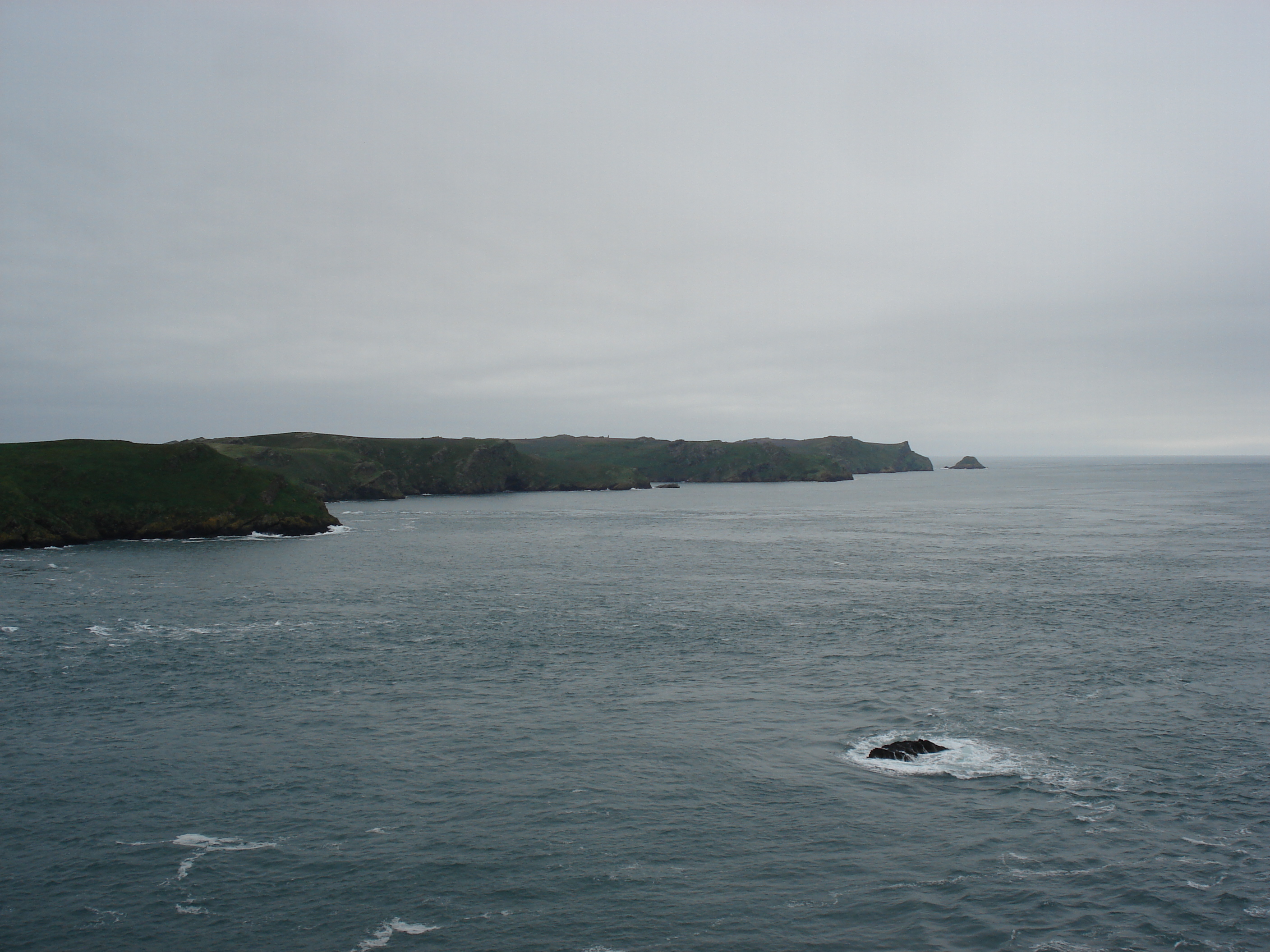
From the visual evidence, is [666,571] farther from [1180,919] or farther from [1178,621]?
[1180,919]

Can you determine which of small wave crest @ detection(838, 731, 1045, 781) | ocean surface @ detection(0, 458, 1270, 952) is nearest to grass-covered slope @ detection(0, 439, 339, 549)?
ocean surface @ detection(0, 458, 1270, 952)

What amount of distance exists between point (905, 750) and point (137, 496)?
138 meters

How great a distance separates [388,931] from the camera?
979 inches

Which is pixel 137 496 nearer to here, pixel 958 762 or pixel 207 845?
pixel 207 845

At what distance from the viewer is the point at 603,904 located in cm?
2634

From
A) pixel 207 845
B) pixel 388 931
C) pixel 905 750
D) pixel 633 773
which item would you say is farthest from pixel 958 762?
pixel 207 845

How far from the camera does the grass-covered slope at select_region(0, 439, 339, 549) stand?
404 feet

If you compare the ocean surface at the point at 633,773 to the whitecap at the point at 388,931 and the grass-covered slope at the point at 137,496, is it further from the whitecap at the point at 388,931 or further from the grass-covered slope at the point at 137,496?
the grass-covered slope at the point at 137,496

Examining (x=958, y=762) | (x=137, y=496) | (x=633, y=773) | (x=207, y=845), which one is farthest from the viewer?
(x=137, y=496)

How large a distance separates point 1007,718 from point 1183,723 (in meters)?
8.93

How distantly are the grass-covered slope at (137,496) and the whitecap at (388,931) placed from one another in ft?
412

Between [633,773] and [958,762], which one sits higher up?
[633,773]

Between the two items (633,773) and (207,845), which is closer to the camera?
(207,845)

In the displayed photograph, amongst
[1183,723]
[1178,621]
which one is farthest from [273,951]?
[1178,621]
